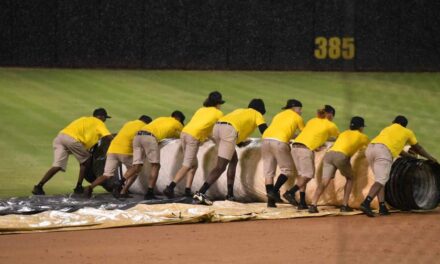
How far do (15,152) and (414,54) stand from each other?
1331cm

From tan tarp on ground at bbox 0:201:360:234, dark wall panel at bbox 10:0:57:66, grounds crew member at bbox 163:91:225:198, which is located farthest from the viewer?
dark wall panel at bbox 10:0:57:66

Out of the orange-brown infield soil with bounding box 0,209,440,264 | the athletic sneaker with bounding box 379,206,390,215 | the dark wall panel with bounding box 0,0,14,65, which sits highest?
the dark wall panel with bounding box 0,0,14,65

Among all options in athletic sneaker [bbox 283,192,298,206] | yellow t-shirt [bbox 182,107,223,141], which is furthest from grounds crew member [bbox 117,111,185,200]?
athletic sneaker [bbox 283,192,298,206]

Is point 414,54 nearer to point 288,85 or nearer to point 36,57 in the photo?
point 288,85

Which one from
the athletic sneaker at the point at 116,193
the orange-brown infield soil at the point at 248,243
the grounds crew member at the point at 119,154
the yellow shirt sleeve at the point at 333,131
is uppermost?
the yellow shirt sleeve at the point at 333,131

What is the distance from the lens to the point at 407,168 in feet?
49.4

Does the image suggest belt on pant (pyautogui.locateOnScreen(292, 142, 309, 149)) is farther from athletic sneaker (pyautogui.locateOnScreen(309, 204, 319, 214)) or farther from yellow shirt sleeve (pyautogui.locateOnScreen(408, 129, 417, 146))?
yellow shirt sleeve (pyautogui.locateOnScreen(408, 129, 417, 146))

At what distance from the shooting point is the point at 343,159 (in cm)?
1479

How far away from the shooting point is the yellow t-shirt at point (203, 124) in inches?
642

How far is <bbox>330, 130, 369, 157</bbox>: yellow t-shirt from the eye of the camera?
48.7 ft

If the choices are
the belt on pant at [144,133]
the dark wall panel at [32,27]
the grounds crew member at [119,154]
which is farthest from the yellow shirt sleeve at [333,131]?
the dark wall panel at [32,27]

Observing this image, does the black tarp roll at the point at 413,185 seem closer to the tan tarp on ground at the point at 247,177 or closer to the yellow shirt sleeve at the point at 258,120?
the tan tarp on ground at the point at 247,177

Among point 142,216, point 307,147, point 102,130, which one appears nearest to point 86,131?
point 102,130

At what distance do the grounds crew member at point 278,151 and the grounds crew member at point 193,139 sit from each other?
1.13 meters
